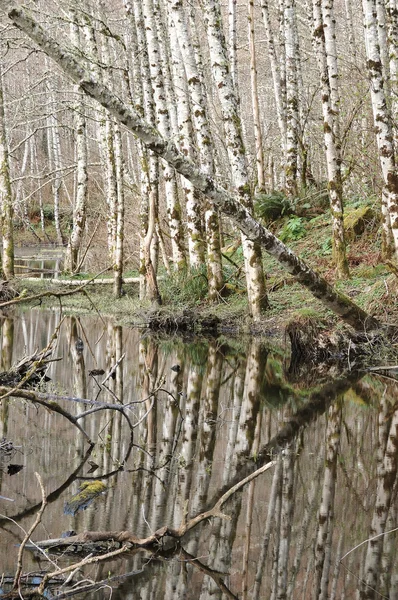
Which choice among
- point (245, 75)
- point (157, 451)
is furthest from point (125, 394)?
point (245, 75)

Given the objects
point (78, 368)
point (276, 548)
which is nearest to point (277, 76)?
point (78, 368)

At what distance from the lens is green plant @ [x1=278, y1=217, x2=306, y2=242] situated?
16.6m

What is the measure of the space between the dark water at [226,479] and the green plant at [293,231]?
7.82 meters

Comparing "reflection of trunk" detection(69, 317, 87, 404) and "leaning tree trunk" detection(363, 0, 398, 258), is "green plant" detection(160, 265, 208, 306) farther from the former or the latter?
"leaning tree trunk" detection(363, 0, 398, 258)

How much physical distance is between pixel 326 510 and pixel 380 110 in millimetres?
7083

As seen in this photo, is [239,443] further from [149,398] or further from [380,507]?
[380,507]

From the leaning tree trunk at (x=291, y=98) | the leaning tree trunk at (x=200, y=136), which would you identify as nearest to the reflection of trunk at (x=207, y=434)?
the leaning tree trunk at (x=200, y=136)

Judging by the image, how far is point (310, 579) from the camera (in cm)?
358

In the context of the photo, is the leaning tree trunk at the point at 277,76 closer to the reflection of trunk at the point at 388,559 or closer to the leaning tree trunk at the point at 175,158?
the leaning tree trunk at the point at 175,158

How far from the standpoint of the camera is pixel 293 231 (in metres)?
16.7

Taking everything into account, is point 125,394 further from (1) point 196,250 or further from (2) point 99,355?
(1) point 196,250

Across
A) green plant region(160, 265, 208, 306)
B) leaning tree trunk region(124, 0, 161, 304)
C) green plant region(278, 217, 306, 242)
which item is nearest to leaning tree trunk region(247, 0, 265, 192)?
green plant region(278, 217, 306, 242)

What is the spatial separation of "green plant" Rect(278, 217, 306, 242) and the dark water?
7825mm

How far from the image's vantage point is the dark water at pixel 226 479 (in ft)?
11.8
